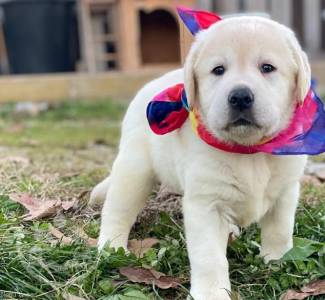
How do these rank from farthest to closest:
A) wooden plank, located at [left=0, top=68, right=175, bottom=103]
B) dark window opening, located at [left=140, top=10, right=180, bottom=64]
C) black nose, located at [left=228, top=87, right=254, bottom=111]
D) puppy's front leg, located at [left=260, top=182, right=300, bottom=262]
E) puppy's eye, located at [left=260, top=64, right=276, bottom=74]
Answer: dark window opening, located at [left=140, top=10, right=180, bottom=64] < wooden plank, located at [left=0, top=68, right=175, bottom=103] < puppy's front leg, located at [left=260, top=182, right=300, bottom=262] < puppy's eye, located at [left=260, top=64, right=276, bottom=74] < black nose, located at [left=228, top=87, right=254, bottom=111]

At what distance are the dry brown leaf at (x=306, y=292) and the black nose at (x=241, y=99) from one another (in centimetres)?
68

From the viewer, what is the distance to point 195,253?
2445mm

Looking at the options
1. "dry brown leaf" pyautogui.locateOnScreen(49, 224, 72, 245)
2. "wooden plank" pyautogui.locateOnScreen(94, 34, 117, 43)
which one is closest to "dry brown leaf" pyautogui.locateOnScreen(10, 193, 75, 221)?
"dry brown leaf" pyautogui.locateOnScreen(49, 224, 72, 245)

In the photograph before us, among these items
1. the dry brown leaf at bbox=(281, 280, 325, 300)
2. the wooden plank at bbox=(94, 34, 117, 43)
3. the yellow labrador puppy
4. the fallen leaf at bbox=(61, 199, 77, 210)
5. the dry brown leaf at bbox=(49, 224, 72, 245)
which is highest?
the yellow labrador puppy

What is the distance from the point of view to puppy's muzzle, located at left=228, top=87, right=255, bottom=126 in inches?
89.4

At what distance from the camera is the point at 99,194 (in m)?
3.28

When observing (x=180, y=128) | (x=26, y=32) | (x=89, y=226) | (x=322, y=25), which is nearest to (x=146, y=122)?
(x=180, y=128)

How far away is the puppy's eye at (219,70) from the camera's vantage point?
7.93 feet

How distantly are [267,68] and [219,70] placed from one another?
0.17 meters

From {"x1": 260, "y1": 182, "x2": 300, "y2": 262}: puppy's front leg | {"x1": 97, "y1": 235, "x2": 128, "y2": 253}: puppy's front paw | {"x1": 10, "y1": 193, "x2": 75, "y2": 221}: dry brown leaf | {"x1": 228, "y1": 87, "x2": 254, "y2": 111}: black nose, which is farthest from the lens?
{"x1": 10, "y1": 193, "x2": 75, "y2": 221}: dry brown leaf

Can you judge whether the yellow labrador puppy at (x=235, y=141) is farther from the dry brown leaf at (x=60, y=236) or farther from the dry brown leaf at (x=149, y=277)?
the dry brown leaf at (x=60, y=236)

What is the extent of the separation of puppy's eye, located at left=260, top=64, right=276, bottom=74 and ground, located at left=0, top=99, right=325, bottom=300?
72cm

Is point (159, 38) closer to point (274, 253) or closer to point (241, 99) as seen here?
point (274, 253)

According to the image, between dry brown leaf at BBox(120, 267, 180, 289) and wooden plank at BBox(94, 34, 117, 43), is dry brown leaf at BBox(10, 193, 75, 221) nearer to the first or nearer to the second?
dry brown leaf at BBox(120, 267, 180, 289)
